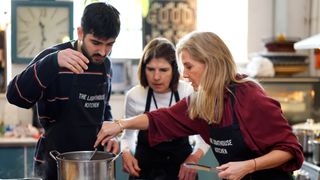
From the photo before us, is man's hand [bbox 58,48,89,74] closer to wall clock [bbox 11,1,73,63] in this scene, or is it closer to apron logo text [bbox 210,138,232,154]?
apron logo text [bbox 210,138,232,154]

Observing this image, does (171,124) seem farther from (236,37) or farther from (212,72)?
(236,37)

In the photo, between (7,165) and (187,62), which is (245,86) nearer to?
(187,62)

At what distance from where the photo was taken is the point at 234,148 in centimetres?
149

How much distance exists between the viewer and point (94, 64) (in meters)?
1.74

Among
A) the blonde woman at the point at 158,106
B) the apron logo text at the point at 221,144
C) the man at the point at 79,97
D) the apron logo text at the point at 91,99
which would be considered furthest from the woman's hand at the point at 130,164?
the apron logo text at the point at 221,144

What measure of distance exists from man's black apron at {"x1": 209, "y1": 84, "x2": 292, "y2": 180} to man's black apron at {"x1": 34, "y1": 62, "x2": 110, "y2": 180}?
52cm

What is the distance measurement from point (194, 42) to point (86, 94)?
496mm

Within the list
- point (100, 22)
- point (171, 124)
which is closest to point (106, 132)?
point (171, 124)

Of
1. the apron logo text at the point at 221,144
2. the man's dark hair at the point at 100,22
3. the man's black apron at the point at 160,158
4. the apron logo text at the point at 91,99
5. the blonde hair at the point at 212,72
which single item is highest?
the man's dark hair at the point at 100,22

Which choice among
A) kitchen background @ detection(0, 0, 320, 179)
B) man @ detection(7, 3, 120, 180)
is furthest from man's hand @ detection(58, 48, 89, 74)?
kitchen background @ detection(0, 0, 320, 179)

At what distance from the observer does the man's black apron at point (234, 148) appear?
148cm

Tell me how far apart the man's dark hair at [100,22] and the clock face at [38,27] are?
199 cm

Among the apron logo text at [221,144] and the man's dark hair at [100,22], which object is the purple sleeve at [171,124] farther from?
the man's dark hair at [100,22]

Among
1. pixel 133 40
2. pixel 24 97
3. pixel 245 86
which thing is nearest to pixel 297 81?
pixel 133 40
